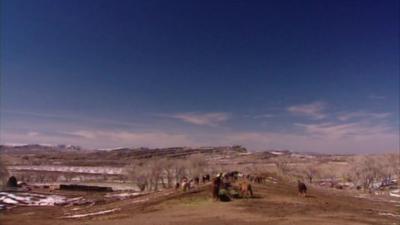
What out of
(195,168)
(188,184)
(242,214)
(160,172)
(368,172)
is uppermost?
(195,168)

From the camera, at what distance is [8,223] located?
35.4 metres

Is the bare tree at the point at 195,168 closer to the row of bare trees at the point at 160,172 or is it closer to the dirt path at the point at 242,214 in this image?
the row of bare trees at the point at 160,172

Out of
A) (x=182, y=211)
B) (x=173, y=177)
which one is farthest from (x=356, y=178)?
(x=182, y=211)

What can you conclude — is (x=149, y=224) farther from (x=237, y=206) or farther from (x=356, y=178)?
(x=356, y=178)

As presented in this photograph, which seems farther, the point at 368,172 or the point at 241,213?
the point at 368,172

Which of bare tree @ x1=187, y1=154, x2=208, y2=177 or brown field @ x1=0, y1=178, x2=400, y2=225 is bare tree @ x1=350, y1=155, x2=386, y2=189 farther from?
brown field @ x1=0, y1=178, x2=400, y2=225

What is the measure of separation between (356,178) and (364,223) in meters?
100

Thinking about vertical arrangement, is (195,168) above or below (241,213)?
above

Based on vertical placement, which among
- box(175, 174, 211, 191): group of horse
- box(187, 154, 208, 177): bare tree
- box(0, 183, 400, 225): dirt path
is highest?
box(187, 154, 208, 177): bare tree

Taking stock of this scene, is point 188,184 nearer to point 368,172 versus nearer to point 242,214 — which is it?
point 242,214

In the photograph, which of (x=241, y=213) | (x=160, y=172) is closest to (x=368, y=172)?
(x=160, y=172)

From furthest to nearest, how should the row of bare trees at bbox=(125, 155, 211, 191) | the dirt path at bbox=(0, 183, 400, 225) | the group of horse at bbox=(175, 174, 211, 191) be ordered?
the row of bare trees at bbox=(125, 155, 211, 191) → the group of horse at bbox=(175, 174, 211, 191) → the dirt path at bbox=(0, 183, 400, 225)

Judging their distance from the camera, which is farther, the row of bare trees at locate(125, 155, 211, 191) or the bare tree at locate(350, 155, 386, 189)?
the bare tree at locate(350, 155, 386, 189)

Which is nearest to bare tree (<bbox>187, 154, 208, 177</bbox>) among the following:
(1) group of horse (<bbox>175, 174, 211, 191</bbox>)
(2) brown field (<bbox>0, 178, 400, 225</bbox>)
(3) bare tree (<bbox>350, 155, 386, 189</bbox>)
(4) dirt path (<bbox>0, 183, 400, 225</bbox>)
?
(3) bare tree (<bbox>350, 155, 386, 189</bbox>)
